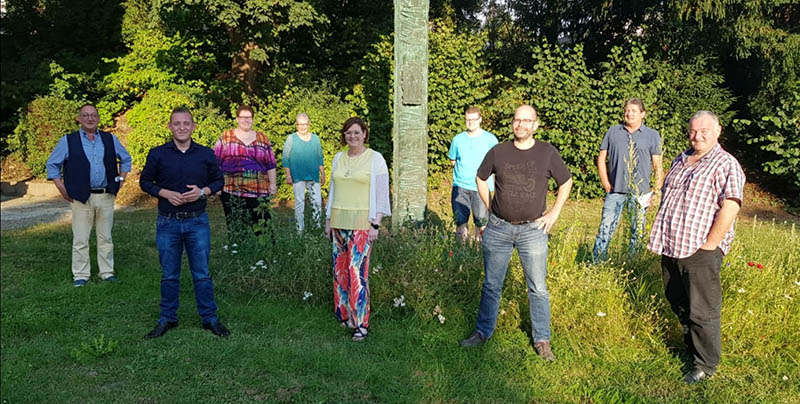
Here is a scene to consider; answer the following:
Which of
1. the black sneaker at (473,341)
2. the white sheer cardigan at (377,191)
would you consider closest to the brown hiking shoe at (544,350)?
the black sneaker at (473,341)

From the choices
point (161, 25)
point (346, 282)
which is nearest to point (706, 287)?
point (346, 282)

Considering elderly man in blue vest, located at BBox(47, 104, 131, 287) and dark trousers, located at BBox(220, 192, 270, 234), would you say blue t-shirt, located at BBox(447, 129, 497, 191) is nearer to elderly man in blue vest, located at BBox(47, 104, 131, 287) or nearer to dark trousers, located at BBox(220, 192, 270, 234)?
dark trousers, located at BBox(220, 192, 270, 234)

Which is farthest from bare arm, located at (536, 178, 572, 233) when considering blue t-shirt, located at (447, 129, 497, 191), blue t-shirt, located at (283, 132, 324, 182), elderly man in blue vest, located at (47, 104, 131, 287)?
elderly man in blue vest, located at (47, 104, 131, 287)

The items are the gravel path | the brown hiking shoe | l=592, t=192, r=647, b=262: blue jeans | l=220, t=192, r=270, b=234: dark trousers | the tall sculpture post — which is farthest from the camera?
the gravel path

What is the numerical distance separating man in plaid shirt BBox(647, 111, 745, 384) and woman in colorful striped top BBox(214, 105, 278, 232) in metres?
3.96

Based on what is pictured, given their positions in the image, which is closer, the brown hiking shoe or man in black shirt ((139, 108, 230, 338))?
the brown hiking shoe

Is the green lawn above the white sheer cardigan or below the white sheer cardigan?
below

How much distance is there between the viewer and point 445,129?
11.3m

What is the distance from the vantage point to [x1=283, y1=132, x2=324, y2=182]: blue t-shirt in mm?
7441

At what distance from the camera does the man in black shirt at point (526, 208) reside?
3.90 m

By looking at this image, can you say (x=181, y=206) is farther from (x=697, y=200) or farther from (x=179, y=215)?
(x=697, y=200)

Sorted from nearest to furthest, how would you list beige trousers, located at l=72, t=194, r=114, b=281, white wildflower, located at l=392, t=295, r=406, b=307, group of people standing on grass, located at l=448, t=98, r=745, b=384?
group of people standing on grass, located at l=448, t=98, r=745, b=384, white wildflower, located at l=392, t=295, r=406, b=307, beige trousers, located at l=72, t=194, r=114, b=281

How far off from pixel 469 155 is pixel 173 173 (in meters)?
3.24

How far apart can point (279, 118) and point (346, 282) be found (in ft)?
25.0
